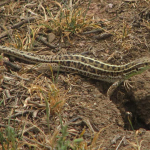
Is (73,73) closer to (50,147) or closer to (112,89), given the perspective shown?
(112,89)

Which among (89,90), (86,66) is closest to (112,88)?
(89,90)

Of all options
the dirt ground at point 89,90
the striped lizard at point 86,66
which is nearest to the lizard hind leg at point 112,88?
the striped lizard at point 86,66

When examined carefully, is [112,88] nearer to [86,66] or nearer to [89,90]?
[89,90]

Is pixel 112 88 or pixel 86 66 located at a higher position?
pixel 86 66

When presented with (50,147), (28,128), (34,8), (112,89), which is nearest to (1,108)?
(28,128)

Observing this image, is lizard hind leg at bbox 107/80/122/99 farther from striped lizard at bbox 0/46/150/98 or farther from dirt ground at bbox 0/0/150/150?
dirt ground at bbox 0/0/150/150

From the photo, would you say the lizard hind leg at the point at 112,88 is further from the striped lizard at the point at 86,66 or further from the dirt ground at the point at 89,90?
the dirt ground at the point at 89,90
